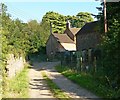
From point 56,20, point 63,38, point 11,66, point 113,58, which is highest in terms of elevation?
point 56,20

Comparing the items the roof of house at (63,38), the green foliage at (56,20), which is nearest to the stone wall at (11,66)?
the roof of house at (63,38)

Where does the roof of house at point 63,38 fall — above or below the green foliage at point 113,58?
above

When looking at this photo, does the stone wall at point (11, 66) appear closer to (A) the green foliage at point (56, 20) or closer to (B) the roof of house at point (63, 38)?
(B) the roof of house at point (63, 38)

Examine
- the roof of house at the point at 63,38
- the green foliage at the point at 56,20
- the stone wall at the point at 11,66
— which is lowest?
the stone wall at the point at 11,66

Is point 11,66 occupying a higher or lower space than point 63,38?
lower

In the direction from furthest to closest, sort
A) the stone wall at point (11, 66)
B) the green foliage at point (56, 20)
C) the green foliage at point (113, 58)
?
1. the green foliage at point (56, 20)
2. the stone wall at point (11, 66)
3. the green foliage at point (113, 58)

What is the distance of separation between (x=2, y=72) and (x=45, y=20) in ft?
322

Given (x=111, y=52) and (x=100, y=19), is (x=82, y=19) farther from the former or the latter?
(x=111, y=52)

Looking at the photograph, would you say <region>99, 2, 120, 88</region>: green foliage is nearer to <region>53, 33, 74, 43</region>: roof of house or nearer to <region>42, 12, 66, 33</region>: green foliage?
<region>53, 33, 74, 43</region>: roof of house

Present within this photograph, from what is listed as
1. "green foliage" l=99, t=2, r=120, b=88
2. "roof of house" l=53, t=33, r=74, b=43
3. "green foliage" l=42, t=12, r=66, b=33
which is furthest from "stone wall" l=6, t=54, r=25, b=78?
"green foliage" l=42, t=12, r=66, b=33

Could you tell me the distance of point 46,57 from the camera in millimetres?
70375

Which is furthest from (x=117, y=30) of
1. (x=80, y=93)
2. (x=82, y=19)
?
(x=82, y=19)

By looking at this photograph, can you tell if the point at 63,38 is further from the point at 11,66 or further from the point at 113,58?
the point at 113,58

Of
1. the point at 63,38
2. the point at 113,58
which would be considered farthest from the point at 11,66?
the point at 63,38
